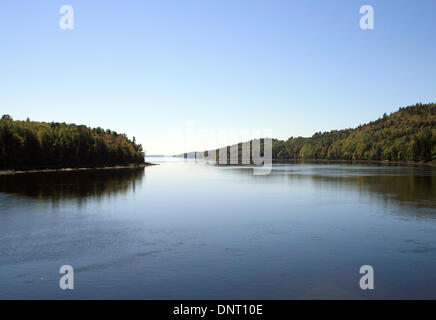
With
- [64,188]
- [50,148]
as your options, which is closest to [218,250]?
[64,188]

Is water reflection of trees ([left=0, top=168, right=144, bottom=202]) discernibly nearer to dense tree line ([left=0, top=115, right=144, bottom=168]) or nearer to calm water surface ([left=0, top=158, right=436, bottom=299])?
calm water surface ([left=0, top=158, right=436, bottom=299])

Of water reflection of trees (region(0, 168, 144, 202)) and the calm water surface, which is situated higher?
water reflection of trees (region(0, 168, 144, 202))

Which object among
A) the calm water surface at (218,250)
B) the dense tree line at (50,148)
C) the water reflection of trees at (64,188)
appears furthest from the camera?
the dense tree line at (50,148)

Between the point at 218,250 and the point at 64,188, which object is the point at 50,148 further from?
the point at 218,250

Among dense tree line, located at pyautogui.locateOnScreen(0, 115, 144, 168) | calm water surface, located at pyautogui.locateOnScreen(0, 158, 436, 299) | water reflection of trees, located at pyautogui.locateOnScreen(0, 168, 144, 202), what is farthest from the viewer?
dense tree line, located at pyautogui.locateOnScreen(0, 115, 144, 168)

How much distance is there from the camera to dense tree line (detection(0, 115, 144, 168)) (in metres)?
96.6

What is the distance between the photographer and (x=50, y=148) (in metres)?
116

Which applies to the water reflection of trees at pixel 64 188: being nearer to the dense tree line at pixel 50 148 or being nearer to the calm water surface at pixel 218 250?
the calm water surface at pixel 218 250

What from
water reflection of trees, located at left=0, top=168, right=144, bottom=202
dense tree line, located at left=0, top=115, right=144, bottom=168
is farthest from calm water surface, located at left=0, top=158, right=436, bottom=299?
dense tree line, located at left=0, top=115, right=144, bottom=168

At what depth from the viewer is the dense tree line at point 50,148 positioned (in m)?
96.6

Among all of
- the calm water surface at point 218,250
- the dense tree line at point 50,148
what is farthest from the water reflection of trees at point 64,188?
the dense tree line at point 50,148

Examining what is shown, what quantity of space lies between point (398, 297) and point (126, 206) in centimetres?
2872

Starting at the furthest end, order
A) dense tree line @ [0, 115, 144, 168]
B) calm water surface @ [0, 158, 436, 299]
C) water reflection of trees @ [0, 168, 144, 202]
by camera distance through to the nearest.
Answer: dense tree line @ [0, 115, 144, 168] < water reflection of trees @ [0, 168, 144, 202] < calm water surface @ [0, 158, 436, 299]
